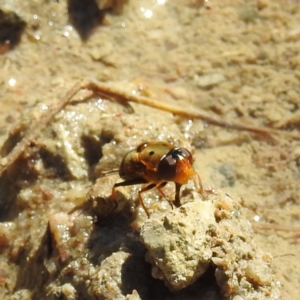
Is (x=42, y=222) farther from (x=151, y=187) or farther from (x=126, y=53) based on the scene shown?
(x=126, y=53)

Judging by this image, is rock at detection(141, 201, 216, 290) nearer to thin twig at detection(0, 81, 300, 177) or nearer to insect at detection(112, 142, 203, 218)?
insect at detection(112, 142, 203, 218)

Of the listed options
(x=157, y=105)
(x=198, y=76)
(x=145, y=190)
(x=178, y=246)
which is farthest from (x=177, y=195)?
(x=198, y=76)

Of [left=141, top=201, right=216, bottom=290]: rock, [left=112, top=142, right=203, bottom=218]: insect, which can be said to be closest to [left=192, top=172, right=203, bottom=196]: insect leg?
[left=112, top=142, right=203, bottom=218]: insect

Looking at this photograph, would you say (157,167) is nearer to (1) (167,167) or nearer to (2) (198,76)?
(1) (167,167)

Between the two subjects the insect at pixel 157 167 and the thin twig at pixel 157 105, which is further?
the thin twig at pixel 157 105

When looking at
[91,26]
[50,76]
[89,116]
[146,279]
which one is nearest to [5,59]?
[50,76]

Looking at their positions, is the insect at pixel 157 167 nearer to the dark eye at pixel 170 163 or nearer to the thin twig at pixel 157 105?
the dark eye at pixel 170 163

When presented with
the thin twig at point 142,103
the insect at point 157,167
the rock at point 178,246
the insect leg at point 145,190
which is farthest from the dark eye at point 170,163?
the thin twig at point 142,103
